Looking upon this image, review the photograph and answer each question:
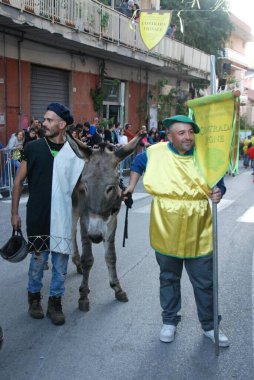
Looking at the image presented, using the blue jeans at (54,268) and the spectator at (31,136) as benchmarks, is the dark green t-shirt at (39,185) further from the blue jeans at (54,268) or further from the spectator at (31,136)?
the spectator at (31,136)

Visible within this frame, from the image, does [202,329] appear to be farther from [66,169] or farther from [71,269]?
[71,269]

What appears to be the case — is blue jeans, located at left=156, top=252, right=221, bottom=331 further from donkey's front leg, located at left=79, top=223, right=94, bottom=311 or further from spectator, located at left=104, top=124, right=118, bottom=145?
spectator, located at left=104, top=124, right=118, bottom=145

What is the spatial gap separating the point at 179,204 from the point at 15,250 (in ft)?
5.18

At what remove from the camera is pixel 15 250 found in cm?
436

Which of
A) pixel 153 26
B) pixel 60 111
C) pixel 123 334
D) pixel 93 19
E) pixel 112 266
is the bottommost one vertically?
pixel 123 334

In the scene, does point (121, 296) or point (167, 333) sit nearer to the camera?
point (167, 333)

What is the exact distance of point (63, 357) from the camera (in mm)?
3824

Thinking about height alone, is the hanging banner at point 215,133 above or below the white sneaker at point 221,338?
above

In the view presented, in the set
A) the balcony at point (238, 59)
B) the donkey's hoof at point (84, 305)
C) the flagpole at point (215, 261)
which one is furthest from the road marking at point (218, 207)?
the balcony at point (238, 59)

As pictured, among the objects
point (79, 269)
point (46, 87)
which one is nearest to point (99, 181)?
point (79, 269)

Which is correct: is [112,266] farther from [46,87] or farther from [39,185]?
[46,87]

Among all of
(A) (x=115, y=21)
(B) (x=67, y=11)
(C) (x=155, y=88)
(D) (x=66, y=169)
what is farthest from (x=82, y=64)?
(D) (x=66, y=169)

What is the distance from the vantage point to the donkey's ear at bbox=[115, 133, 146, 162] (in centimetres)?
415

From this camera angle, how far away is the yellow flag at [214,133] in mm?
3527
